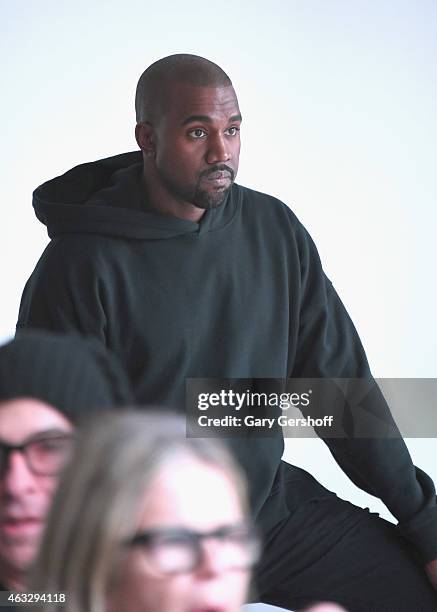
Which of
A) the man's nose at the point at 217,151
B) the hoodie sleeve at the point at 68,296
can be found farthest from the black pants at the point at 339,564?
the man's nose at the point at 217,151

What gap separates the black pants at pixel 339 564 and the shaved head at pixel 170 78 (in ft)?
1.99

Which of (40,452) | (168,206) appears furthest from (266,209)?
(40,452)

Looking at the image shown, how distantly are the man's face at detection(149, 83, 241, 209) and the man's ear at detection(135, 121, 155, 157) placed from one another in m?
0.02

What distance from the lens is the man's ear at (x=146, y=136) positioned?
1459 mm

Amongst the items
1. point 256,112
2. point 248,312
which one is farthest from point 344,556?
point 256,112

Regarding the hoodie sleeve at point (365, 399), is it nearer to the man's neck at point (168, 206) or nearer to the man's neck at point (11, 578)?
the man's neck at point (168, 206)

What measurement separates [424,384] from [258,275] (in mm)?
1485

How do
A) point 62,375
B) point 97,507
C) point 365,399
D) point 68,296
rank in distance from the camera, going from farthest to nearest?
point 365,399 → point 68,296 → point 62,375 → point 97,507

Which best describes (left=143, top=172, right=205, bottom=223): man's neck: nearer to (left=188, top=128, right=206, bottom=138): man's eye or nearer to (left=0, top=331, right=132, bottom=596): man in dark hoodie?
(left=188, top=128, right=206, bottom=138): man's eye

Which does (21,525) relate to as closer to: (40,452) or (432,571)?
(40,452)

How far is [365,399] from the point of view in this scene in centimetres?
158

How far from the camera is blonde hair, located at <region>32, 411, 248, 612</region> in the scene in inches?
22.6

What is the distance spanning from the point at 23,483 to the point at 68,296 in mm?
636

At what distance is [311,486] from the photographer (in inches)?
62.9
